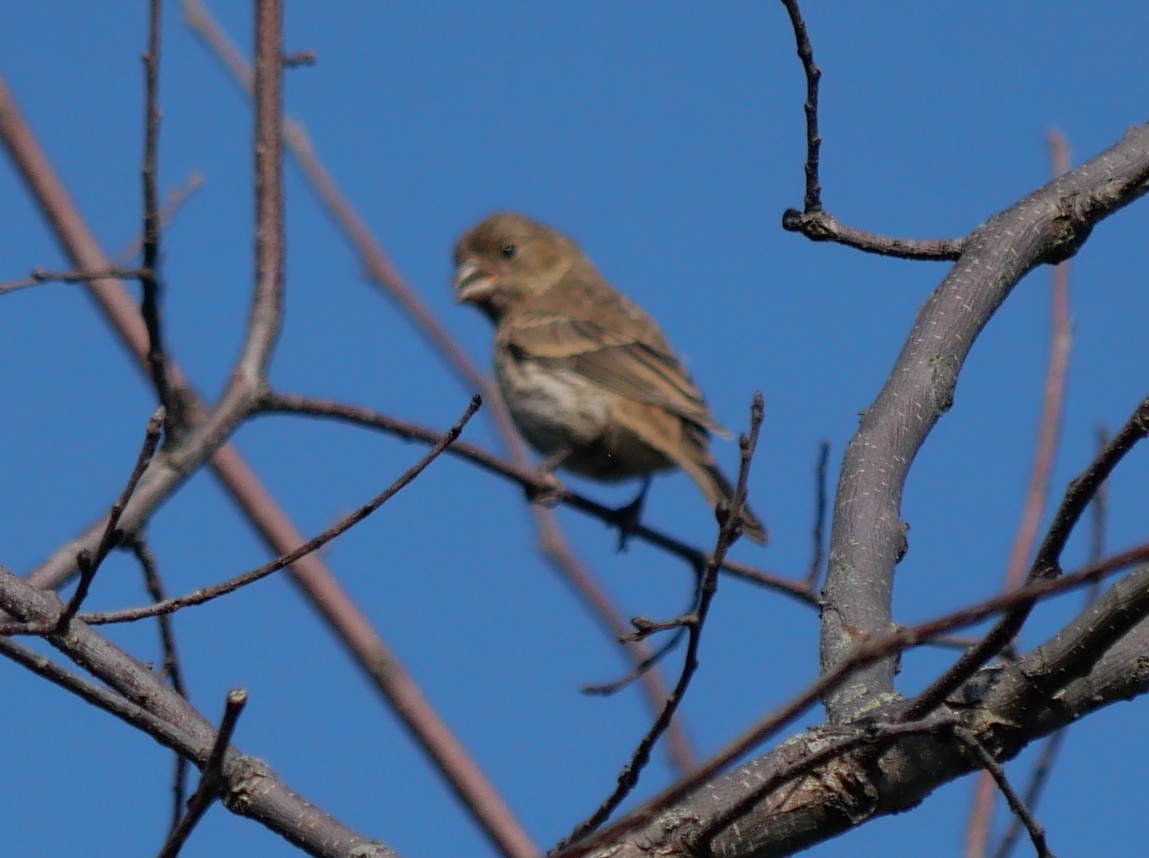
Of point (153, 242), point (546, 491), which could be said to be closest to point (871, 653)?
point (153, 242)

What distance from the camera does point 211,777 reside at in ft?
5.74

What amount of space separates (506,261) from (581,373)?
154 centimetres

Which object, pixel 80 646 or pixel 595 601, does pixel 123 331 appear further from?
pixel 80 646

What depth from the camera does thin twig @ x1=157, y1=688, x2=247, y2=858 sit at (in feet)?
5.51

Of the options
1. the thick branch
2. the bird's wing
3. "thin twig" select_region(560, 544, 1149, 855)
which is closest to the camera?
"thin twig" select_region(560, 544, 1149, 855)

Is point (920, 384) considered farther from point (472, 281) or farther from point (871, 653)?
point (472, 281)

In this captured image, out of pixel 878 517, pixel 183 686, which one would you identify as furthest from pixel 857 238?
pixel 183 686

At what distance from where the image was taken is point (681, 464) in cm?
605

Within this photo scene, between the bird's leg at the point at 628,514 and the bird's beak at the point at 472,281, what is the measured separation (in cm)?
168

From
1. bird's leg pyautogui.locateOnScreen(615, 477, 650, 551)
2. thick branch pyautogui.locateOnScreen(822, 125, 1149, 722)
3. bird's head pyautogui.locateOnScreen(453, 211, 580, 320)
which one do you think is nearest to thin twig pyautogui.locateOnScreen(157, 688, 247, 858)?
thick branch pyautogui.locateOnScreen(822, 125, 1149, 722)

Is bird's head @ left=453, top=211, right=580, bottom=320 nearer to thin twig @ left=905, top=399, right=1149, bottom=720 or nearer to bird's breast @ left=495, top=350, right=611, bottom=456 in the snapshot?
bird's breast @ left=495, top=350, right=611, bottom=456

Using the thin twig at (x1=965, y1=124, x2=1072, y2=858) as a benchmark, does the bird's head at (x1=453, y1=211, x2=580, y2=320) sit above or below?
above

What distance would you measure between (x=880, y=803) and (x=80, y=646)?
3.98ft

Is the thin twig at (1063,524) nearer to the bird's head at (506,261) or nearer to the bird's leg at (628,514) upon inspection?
the bird's leg at (628,514)
